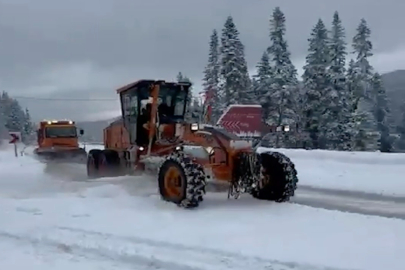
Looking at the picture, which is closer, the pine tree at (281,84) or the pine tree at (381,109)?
the pine tree at (281,84)

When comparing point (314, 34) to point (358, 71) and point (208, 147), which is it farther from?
point (208, 147)

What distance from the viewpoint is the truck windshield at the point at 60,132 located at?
87.4ft

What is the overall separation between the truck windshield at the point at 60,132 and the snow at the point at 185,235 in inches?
636

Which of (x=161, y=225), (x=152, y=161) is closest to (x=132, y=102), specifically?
(x=152, y=161)

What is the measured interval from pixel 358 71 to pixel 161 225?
43278 mm

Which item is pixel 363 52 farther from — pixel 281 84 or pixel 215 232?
pixel 215 232

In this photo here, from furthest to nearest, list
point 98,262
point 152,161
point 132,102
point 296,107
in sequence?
point 296,107
point 132,102
point 152,161
point 98,262

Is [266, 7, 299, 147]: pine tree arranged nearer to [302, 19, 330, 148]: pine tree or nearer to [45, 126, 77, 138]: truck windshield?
[302, 19, 330, 148]: pine tree

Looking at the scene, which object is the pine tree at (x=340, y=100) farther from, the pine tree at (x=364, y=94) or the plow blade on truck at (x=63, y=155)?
the plow blade on truck at (x=63, y=155)

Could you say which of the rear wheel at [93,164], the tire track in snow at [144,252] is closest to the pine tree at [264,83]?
the rear wheel at [93,164]

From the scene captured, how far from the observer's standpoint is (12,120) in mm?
82562

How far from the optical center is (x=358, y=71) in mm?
47688

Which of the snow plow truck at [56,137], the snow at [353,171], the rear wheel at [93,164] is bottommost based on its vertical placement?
the snow at [353,171]

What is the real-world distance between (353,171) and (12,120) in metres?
75.1
